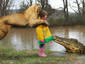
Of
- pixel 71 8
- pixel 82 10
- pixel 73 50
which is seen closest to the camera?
pixel 73 50

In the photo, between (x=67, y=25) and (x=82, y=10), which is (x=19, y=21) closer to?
(x=67, y=25)

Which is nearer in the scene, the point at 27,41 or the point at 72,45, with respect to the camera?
the point at 72,45

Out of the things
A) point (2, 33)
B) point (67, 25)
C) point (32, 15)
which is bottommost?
point (67, 25)

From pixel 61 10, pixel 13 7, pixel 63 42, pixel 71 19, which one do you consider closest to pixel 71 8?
pixel 61 10

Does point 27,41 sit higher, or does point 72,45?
point 72,45

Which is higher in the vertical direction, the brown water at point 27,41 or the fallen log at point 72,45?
the fallen log at point 72,45

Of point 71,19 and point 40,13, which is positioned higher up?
point 40,13

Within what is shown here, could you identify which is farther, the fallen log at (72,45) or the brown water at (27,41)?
the brown water at (27,41)

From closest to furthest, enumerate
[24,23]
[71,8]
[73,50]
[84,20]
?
[24,23]
[73,50]
[84,20]
[71,8]

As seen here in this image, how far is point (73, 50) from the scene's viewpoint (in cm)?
927

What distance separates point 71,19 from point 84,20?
2.11 meters

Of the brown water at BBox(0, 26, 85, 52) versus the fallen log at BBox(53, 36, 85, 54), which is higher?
the fallen log at BBox(53, 36, 85, 54)

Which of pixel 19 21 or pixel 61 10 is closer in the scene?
pixel 19 21

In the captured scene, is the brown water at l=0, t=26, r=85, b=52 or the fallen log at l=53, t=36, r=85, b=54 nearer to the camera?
the fallen log at l=53, t=36, r=85, b=54
